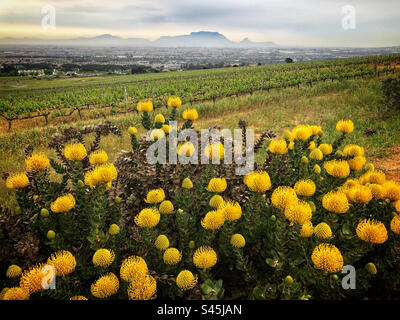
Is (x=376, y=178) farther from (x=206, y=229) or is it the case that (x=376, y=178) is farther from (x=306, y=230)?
(x=206, y=229)

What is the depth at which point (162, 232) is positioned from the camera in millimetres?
1901

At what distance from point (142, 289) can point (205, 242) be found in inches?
23.6

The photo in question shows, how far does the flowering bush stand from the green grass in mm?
4289

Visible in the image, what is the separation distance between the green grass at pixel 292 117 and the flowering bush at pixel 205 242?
429 cm

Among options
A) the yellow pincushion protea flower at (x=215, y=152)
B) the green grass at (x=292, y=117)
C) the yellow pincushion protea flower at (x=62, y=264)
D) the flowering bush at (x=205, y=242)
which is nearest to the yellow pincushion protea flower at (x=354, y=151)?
the flowering bush at (x=205, y=242)

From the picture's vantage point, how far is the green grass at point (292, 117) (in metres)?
8.67

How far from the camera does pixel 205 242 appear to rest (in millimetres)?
1727

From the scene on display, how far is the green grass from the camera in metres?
8.67

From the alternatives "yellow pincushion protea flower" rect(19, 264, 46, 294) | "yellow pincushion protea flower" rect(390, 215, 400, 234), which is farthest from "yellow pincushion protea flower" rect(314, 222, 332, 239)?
"yellow pincushion protea flower" rect(19, 264, 46, 294)

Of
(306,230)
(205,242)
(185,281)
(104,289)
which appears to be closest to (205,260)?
(185,281)

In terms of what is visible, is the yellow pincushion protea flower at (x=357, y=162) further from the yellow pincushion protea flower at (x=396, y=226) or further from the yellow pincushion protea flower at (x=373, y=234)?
the yellow pincushion protea flower at (x=373, y=234)

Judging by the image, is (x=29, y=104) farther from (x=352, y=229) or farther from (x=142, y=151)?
(x=352, y=229)

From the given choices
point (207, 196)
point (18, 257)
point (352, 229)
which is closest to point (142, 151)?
point (207, 196)
